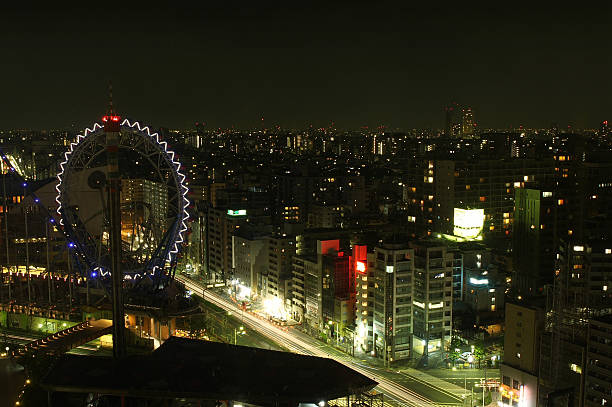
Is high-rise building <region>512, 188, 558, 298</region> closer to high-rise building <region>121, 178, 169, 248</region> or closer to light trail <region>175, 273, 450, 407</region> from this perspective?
light trail <region>175, 273, 450, 407</region>

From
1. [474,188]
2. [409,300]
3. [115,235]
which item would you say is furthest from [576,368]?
[474,188]

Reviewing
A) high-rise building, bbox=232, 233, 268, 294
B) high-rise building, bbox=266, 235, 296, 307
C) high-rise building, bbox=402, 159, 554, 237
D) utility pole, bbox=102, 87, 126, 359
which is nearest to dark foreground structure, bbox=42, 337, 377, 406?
utility pole, bbox=102, 87, 126, 359

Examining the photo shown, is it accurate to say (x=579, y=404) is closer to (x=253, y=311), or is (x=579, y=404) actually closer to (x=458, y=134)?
(x=253, y=311)

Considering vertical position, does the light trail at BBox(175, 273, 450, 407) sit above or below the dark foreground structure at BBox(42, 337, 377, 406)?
below

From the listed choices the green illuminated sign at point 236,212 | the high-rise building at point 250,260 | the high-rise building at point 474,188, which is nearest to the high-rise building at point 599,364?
the high-rise building at point 250,260

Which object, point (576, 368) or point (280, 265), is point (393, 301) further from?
point (280, 265)

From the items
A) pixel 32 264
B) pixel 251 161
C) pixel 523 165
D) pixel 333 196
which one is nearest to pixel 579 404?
pixel 523 165

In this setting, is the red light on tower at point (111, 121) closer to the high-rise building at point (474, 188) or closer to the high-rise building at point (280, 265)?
the high-rise building at point (280, 265)

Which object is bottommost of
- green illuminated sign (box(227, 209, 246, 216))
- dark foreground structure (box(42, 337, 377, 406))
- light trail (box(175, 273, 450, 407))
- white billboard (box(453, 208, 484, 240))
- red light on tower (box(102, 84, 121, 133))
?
light trail (box(175, 273, 450, 407))
